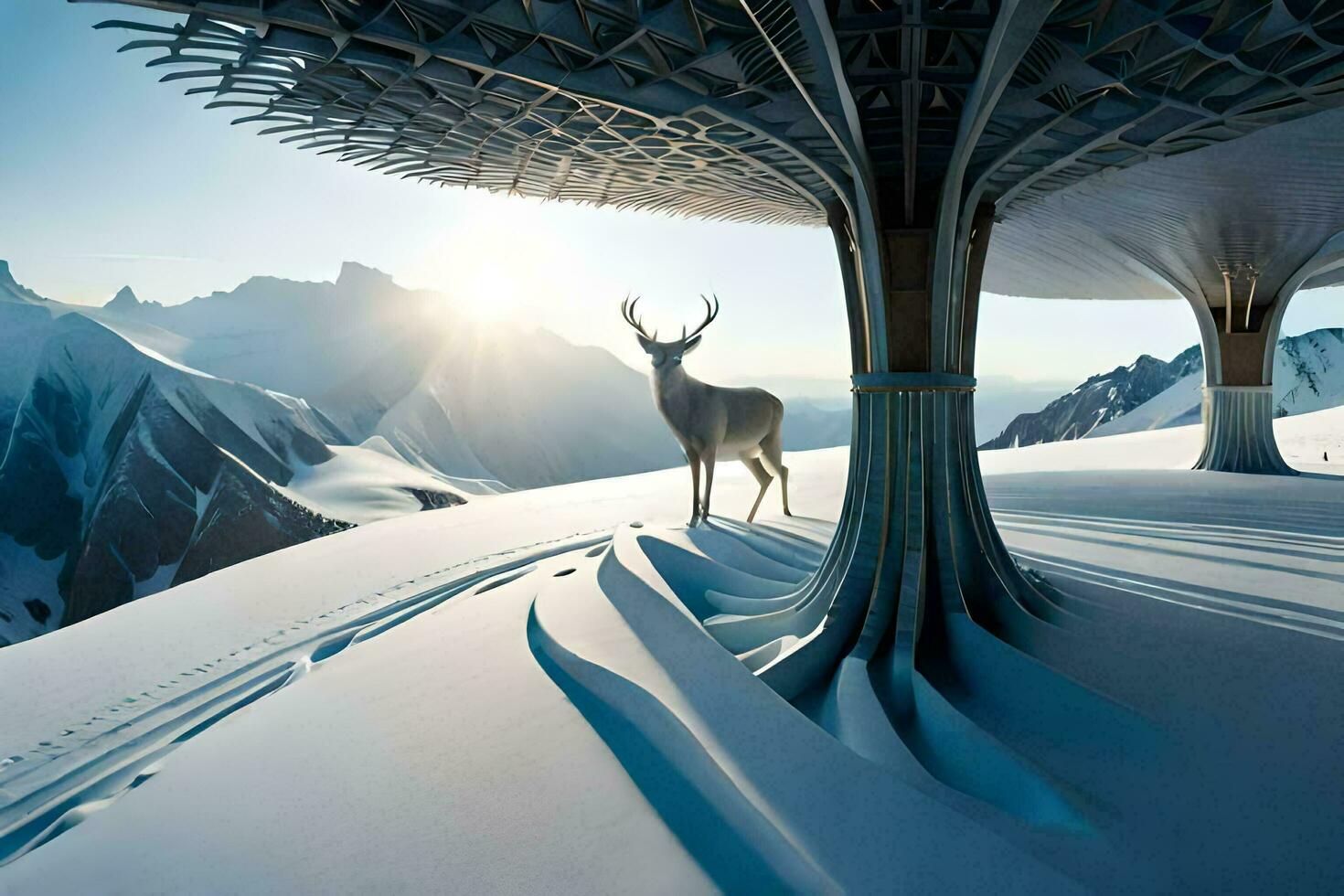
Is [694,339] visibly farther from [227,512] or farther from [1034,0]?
[227,512]

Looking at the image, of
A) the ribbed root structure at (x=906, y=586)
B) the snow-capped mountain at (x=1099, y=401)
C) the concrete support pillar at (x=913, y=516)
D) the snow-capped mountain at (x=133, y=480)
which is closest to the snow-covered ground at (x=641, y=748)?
the ribbed root structure at (x=906, y=586)

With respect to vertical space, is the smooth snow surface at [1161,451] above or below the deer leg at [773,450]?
below

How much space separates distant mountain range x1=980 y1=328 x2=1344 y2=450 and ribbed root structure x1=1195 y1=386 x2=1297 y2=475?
20525mm

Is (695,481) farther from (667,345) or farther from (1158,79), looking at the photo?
(1158,79)

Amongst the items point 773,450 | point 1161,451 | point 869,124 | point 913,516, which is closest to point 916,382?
point 913,516

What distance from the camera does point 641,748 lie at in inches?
145

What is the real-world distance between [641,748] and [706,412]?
15.2 ft

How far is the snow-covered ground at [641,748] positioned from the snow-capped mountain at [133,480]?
96.7 ft

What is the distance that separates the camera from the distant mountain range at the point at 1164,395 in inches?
1522

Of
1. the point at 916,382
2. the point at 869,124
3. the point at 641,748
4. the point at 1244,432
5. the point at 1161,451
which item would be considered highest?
the point at 869,124

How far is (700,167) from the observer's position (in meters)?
5.45

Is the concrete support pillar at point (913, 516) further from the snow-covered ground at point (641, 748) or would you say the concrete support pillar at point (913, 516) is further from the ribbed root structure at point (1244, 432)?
the ribbed root structure at point (1244, 432)

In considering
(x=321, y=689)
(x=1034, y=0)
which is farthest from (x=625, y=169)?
(x=321, y=689)

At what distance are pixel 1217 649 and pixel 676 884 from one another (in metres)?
4.20
